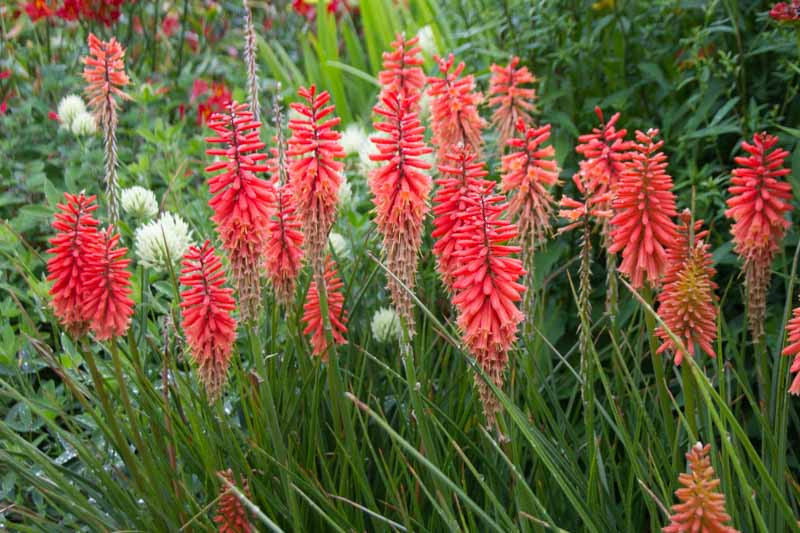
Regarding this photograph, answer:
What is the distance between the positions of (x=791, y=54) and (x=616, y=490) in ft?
6.53

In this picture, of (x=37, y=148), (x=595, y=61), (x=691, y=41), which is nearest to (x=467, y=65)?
(x=595, y=61)

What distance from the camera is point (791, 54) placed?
396 cm

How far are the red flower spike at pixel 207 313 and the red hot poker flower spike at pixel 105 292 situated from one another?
0.17m

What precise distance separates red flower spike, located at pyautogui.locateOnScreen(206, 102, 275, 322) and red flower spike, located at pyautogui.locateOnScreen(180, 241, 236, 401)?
7cm

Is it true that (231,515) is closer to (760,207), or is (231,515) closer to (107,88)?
(107,88)

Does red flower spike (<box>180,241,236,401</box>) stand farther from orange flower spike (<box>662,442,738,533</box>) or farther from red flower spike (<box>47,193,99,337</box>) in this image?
orange flower spike (<box>662,442,738,533</box>)

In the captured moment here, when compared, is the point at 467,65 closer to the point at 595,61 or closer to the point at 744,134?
the point at 595,61

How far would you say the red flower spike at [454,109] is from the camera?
3.23 meters

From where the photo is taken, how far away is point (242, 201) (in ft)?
8.30

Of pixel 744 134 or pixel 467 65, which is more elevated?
pixel 467 65

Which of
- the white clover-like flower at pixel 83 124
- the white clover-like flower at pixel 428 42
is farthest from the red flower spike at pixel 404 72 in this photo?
the white clover-like flower at pixel 428 42

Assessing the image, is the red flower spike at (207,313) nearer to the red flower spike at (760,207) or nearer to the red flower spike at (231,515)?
the red flower spike at (231,515)

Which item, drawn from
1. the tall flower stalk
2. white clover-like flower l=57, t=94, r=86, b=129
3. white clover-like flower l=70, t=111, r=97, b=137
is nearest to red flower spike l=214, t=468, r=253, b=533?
the tall flower stalk

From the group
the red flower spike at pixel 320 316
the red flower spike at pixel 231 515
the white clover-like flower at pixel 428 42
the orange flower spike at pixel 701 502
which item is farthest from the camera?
the white clover-like flower at pixel 428 42
